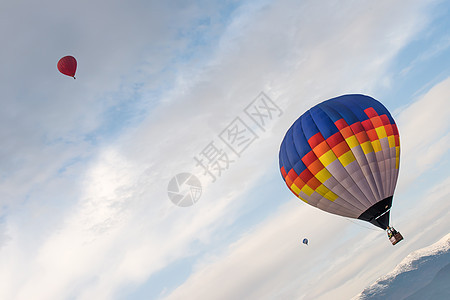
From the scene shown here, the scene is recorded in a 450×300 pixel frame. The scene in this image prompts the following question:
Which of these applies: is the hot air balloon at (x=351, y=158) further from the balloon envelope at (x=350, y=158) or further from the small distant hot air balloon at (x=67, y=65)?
the small distant hot air balloon at (x=67, y=65)

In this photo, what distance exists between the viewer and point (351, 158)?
31328mm

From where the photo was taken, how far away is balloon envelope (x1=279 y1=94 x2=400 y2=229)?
31422 mm

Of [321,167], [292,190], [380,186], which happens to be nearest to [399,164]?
[380,186]

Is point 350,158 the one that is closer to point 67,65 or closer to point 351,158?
point 351,158

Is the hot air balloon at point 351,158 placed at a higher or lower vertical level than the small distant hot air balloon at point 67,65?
lower

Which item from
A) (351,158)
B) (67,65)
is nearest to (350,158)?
(351,158)

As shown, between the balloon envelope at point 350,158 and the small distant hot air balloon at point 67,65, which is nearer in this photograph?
the balloon envelope at point 350,158

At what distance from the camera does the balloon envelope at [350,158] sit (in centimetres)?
3142

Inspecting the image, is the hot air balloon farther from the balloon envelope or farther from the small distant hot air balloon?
the small distant hot air balloon

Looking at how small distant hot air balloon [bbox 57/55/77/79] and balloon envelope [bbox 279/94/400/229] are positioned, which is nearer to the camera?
balloon envelope [bbox 279/94/400/229]

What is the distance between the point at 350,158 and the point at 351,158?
9 cm

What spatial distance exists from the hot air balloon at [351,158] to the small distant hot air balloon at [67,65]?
1028 inches

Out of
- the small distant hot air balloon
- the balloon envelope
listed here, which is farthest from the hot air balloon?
the small distant hot air balloon

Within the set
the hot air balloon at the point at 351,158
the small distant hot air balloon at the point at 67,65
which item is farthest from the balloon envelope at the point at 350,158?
the small distant hot air balloon at the point at 67,65
